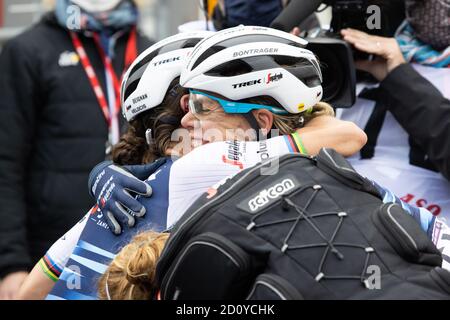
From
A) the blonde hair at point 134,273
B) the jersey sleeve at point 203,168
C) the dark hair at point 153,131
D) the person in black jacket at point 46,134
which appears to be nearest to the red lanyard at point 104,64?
the person in black jacket at point 46,134

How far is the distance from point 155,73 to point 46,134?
195 cm

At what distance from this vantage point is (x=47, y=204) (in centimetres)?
465

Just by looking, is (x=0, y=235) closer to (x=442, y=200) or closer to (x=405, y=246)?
(x=442, y=200)

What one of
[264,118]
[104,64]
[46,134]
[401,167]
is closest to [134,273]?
[264,118]

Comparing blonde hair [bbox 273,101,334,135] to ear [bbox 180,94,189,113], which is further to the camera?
ear [bbox 180,94,189,113]

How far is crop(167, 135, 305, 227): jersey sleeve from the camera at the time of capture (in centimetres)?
241

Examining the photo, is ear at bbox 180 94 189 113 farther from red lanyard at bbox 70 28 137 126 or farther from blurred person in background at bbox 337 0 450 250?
red lanyard at bbox 70 28 137 126

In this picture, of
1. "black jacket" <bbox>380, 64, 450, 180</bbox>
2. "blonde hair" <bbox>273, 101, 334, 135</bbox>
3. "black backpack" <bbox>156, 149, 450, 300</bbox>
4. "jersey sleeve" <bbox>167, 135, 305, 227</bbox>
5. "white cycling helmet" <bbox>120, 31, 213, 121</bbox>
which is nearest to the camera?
"black backpack" <bbox>156, 149, 450, 300</bbox>

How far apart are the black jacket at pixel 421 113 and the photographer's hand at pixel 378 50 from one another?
1.5 inches

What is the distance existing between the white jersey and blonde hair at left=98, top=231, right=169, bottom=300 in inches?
59.1

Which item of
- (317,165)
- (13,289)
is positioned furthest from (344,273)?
(13,289)

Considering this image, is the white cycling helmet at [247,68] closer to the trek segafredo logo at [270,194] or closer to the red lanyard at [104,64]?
the trek segafredo logo at [270,194]

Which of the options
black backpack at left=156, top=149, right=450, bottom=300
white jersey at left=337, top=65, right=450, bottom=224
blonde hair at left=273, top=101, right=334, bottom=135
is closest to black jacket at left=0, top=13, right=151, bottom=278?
white jersey at left=337, top=65, right=450, bottom=224

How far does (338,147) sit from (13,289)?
2.38 metres
